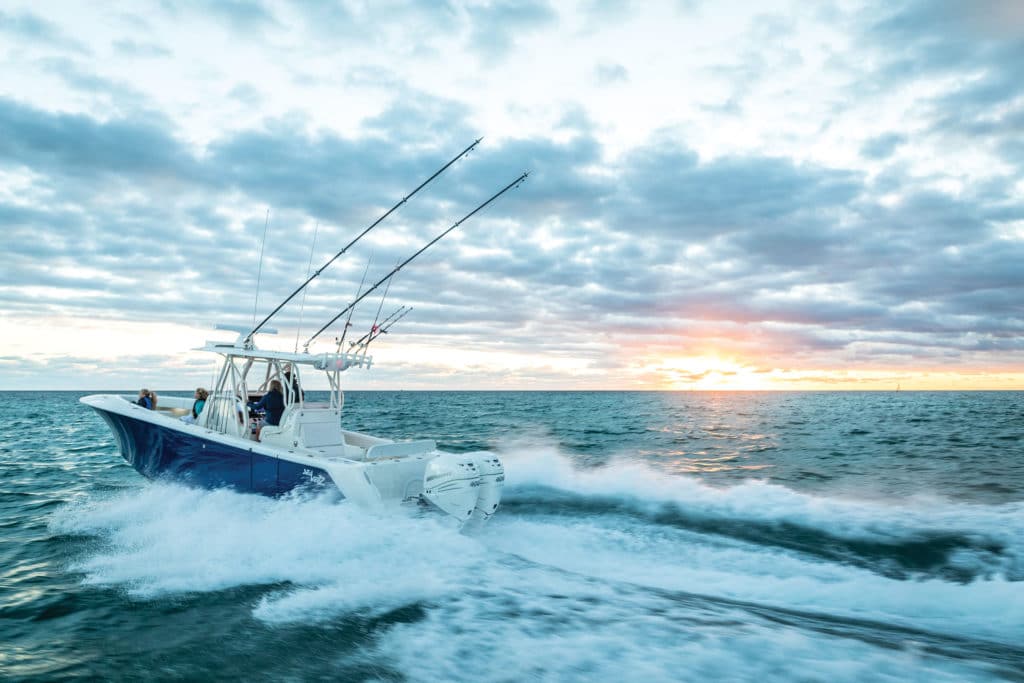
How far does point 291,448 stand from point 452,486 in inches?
130

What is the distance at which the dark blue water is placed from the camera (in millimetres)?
5559

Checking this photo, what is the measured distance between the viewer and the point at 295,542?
8.45 meters

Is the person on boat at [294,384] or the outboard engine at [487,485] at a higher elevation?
the person on boat at [294,384]

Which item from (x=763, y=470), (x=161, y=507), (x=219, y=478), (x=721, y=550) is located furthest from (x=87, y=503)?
(x=763, y=470)

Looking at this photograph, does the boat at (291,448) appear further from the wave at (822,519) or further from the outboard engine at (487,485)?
the wave at (822,519)

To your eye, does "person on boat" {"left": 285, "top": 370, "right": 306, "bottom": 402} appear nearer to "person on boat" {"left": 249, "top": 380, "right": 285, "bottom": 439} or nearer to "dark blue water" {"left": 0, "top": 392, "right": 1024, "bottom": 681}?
"person on boat" {"left": 249, "top": 380, "right": 285, "bottom": 439}

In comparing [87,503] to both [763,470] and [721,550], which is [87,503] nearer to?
[721,550]

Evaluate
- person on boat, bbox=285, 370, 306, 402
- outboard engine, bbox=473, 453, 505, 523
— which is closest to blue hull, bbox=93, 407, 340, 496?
person on boat, bbox=285, 370, 306, 402

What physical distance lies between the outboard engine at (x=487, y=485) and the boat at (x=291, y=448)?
16 mm

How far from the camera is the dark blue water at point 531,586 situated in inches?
219

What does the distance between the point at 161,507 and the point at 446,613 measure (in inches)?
277

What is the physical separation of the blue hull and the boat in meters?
0.02

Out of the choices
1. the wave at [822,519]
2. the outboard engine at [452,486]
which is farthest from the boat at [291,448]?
the wave at [822,519]

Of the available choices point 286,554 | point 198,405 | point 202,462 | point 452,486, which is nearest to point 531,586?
point 452,486
